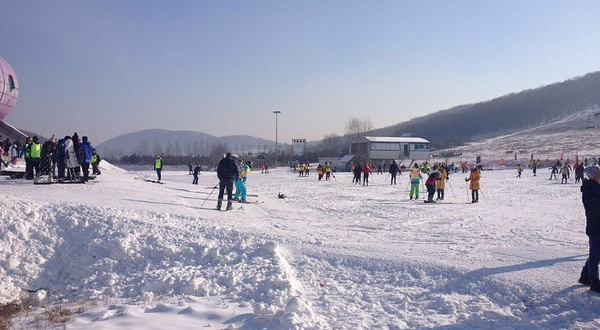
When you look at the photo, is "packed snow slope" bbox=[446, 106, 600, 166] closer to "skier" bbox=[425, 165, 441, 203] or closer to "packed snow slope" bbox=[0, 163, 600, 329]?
"skier" bbox=[425, 165, 441, 203]

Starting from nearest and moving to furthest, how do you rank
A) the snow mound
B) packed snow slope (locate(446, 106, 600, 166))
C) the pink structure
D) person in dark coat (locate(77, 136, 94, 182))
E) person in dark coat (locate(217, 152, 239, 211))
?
1. the snow mound
2. person in dark coat (locate(217, 152, 239, 211))
3. person in dark coat (locate(77, 136, 94, 182))
4. the pink structure
5. packed snow slope (locate(446, 106, 600, 166))

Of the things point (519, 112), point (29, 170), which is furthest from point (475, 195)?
point (519, 112)

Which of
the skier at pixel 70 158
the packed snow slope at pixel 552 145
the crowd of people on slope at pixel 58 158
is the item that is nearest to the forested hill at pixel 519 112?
the packed snow slope at pixel 552 145

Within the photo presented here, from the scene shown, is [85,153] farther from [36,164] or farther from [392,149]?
[392,149]

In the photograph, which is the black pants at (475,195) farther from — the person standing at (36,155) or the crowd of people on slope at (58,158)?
the person standing at (36,155)

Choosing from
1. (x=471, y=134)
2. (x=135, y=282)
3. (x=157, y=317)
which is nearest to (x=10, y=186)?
(x=135, y=282)

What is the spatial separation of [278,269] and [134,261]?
105 inches

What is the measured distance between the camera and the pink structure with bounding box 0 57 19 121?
2198cm

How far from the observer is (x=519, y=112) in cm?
17675

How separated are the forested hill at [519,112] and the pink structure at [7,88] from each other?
14832cm

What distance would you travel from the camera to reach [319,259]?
7551 mm

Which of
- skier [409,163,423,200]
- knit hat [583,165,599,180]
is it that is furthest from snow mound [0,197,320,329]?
skier [409,163,423,200]

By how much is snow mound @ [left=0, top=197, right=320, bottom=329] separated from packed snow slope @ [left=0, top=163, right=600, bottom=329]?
0.08 feet

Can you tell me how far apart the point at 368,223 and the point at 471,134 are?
6747 inches
